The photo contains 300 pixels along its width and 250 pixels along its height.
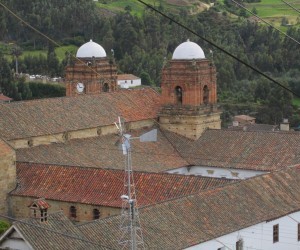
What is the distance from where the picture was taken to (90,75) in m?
51.7

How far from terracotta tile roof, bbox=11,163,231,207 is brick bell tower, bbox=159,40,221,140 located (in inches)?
412

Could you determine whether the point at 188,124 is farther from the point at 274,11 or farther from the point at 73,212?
the point at 274,11

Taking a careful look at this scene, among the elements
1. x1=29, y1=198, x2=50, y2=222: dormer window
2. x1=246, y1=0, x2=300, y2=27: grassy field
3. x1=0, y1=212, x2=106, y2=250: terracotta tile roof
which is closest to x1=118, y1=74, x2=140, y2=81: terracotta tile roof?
x1=246, y1=0, x2=300, y2=27: grassy field

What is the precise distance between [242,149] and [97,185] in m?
9.97

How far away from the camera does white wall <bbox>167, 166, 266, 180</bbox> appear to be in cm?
4272

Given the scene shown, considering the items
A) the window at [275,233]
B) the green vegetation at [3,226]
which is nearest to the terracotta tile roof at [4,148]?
the green vegetation at [3,226]

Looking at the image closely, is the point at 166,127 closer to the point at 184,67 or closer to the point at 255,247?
the point at 184,67

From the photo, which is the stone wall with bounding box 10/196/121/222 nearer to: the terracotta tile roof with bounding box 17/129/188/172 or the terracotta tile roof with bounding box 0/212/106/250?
the terracotta tile roof with bounding box 17/129/188/172

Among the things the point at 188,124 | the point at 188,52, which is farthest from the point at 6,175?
the point at 188,52

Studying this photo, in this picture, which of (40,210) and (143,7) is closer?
(40,210)

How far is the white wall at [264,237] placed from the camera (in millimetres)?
30453

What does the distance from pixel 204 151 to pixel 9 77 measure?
33375 millimetres

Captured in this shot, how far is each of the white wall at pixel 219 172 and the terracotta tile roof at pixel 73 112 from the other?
3.60m

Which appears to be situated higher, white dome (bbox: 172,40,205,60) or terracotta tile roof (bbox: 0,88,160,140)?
white dome (bbox: 172,40,205,60)
